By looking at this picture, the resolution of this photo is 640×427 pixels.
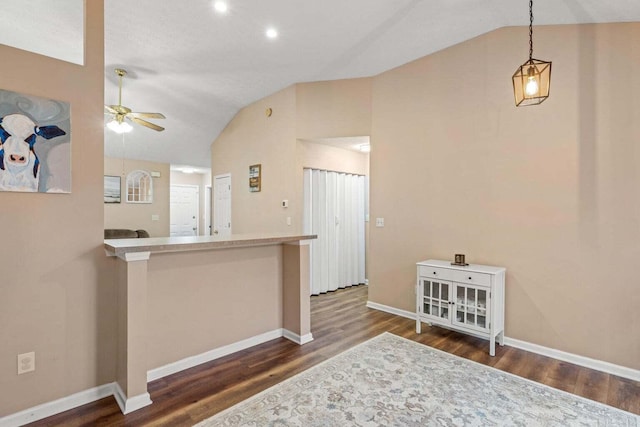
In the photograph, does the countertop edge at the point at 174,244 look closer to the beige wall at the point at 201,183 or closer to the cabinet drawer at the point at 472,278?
the cabinet drawer at the point at 472,278

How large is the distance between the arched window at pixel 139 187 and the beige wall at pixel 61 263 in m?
5.80

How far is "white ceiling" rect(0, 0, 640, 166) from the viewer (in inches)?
108

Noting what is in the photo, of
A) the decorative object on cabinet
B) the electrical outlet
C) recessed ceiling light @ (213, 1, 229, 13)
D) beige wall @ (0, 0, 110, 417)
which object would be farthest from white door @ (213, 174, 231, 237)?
the decorative object on cabinet

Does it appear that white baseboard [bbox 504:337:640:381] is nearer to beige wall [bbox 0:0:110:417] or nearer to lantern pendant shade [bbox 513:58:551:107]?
lantern pendant shade [bbox 513:58:551:107]

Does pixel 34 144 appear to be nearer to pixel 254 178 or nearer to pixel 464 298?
pixel 254 178

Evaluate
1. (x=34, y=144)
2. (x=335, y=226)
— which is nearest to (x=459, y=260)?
(x=335, y=226)

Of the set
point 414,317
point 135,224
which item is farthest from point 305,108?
point 135,224

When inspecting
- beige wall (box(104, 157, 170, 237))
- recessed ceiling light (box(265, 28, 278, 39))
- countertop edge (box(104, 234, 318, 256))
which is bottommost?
countertop edge (box(104, 234, 318, 256))

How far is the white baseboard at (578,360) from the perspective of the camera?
251 centimetres

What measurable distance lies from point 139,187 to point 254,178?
12.3 ft

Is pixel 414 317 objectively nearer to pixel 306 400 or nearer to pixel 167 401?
pixel 306 400

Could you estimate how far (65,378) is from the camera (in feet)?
6.87

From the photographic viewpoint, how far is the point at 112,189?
700cm

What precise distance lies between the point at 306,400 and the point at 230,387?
0.60m
